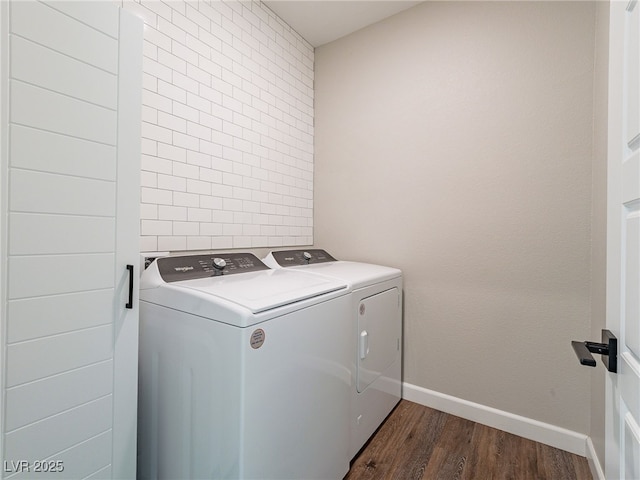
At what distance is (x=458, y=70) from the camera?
192 cm

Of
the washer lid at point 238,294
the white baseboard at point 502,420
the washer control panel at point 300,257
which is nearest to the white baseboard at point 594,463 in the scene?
the white baseboard at point 502,420

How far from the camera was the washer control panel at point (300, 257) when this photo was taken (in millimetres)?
1955

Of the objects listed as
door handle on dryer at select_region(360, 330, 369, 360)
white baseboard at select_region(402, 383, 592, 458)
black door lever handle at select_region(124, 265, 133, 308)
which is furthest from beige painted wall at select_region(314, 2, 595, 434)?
black door lever handle at select_region(124, 265, 133, 308)

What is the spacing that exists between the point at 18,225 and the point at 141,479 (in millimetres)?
1119

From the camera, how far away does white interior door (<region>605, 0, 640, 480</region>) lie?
587 mm

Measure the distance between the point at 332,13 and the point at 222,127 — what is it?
121 cm

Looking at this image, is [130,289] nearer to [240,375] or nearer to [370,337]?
[240,375]

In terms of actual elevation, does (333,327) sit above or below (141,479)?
above

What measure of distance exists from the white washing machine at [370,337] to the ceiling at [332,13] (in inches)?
66.7

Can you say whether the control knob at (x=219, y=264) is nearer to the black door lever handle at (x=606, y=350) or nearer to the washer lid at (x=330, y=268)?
the washer lid at (x=330, y=268)

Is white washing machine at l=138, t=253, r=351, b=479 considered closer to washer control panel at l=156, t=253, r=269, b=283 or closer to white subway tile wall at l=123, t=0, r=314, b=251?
washer control panel at l=156, t=253, r=269, b=283

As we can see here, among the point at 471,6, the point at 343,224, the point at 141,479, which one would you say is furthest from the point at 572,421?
the point at 471,6

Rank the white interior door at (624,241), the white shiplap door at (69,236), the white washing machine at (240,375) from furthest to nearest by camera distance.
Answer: the white washing machine at (240,375) → the white shiplap door at (69,236) → the white interior door at (624,241)

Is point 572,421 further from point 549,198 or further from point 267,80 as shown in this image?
point 267,80
